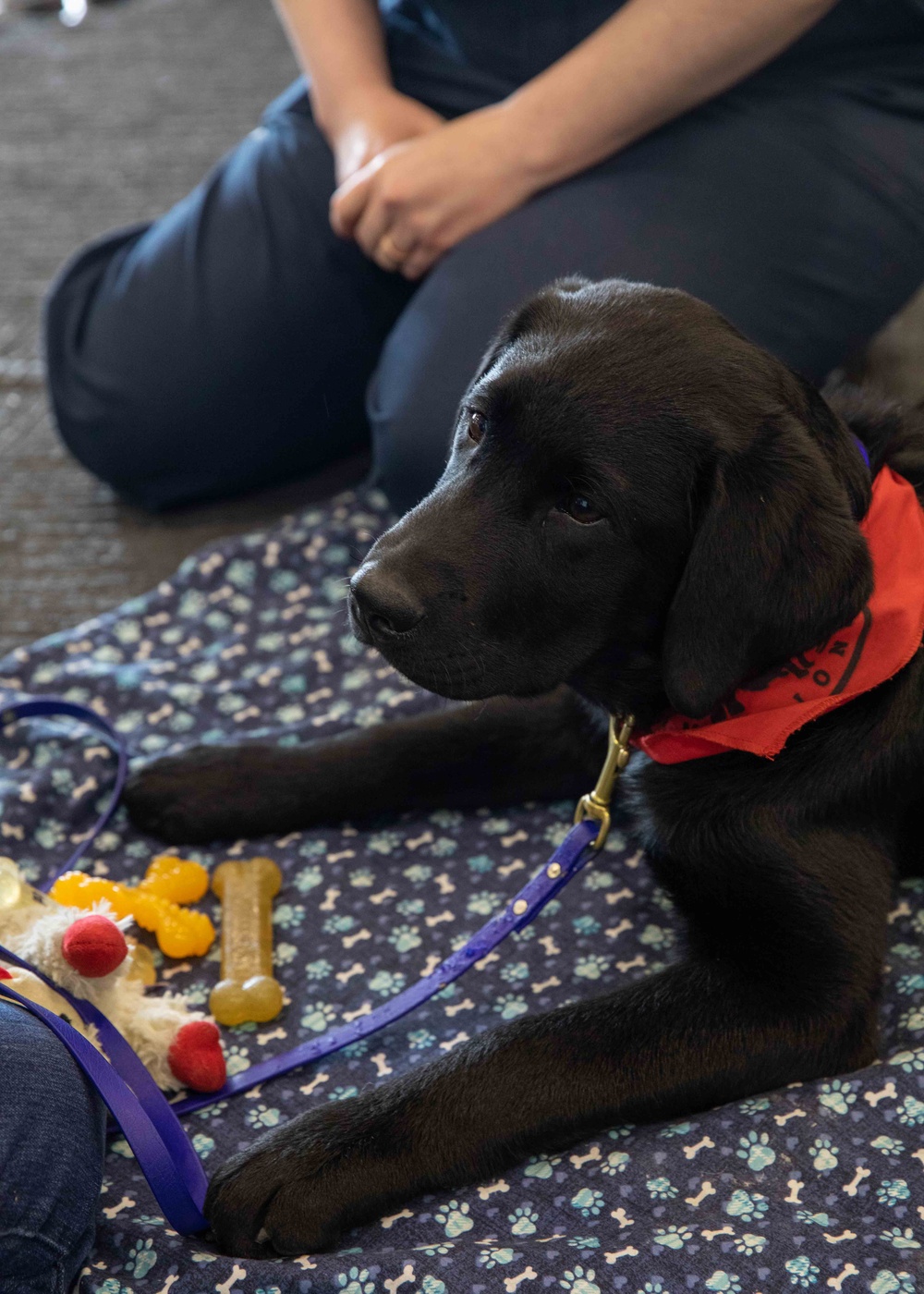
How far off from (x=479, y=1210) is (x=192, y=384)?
60.5 inches

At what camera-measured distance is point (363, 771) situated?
1518 mm

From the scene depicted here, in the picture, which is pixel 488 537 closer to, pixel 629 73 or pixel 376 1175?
pixel 376 1175

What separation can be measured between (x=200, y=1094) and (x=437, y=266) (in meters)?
1.33

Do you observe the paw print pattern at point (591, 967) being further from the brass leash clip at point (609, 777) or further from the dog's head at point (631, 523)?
the dog's head at point (631, 523)

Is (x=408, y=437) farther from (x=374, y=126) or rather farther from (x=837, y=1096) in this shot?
(x=837, y=1096)

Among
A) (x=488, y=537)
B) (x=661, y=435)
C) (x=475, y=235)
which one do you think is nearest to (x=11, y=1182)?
(x=488, y=537)

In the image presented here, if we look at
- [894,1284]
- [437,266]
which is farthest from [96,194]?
[894,1284]

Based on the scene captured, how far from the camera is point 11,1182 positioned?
924 mm

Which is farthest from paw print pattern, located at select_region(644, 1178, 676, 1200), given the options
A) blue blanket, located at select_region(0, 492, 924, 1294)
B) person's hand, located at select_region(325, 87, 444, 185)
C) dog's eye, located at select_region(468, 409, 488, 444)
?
person's hand, located at select_region(325, 87, 444, 185)

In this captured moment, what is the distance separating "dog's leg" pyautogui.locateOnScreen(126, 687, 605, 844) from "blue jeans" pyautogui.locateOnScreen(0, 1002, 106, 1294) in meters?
0.48

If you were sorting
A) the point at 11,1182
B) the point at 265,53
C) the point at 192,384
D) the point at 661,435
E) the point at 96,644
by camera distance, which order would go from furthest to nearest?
the point at 265,53 < the point at 192,384 < the point at 96,644 < the point at 661,435 < the point at 11,1182

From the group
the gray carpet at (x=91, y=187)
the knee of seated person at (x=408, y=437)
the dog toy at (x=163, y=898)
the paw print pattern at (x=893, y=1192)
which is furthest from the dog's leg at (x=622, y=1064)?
the gray carpet at (x=91, y=187)

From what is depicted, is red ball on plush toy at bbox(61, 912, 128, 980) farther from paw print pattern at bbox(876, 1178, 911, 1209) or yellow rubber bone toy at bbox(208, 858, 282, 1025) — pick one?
paw print pattern at bbox(876, 1178, 911, 1209)

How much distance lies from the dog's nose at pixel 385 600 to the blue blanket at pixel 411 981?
0.47 m
